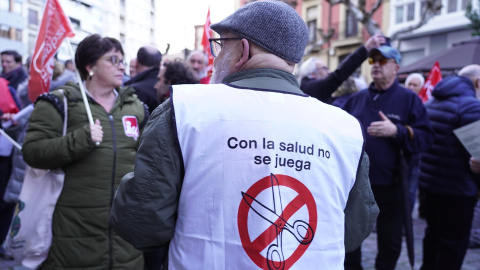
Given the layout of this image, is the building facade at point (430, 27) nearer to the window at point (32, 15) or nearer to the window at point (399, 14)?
the window at point (399, 14)

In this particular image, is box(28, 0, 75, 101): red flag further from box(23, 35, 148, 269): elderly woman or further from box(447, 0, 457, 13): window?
box(447, 0, 457, 13): window

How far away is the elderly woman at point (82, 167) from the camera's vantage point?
8.41 feet

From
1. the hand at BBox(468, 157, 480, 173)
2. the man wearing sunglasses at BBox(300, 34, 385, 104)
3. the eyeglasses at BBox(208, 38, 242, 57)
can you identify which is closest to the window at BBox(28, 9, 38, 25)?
the man wearing sunglasses at BBox(300, 34, 385, 104)

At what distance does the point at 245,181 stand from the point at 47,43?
2258 mm

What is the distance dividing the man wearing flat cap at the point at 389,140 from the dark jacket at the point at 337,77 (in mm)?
143

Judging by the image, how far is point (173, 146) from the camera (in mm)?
1427

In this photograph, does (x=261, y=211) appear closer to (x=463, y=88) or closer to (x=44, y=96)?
(x=44, y=96)

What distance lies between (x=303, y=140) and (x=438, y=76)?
7.14m

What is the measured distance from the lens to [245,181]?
56.1 inches

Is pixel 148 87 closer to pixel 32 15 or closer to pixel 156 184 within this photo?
pixel 156 184

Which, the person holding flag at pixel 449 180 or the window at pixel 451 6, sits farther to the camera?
the window at pixel 451 6

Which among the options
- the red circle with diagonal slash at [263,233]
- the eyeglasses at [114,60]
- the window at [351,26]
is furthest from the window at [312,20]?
the red circle with diagonal slash at [263,233]

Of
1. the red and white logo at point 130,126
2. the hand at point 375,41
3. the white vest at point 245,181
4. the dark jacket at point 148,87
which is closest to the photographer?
the white vest at point 245,181

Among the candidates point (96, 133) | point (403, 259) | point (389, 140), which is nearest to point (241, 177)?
point (96, 133)
